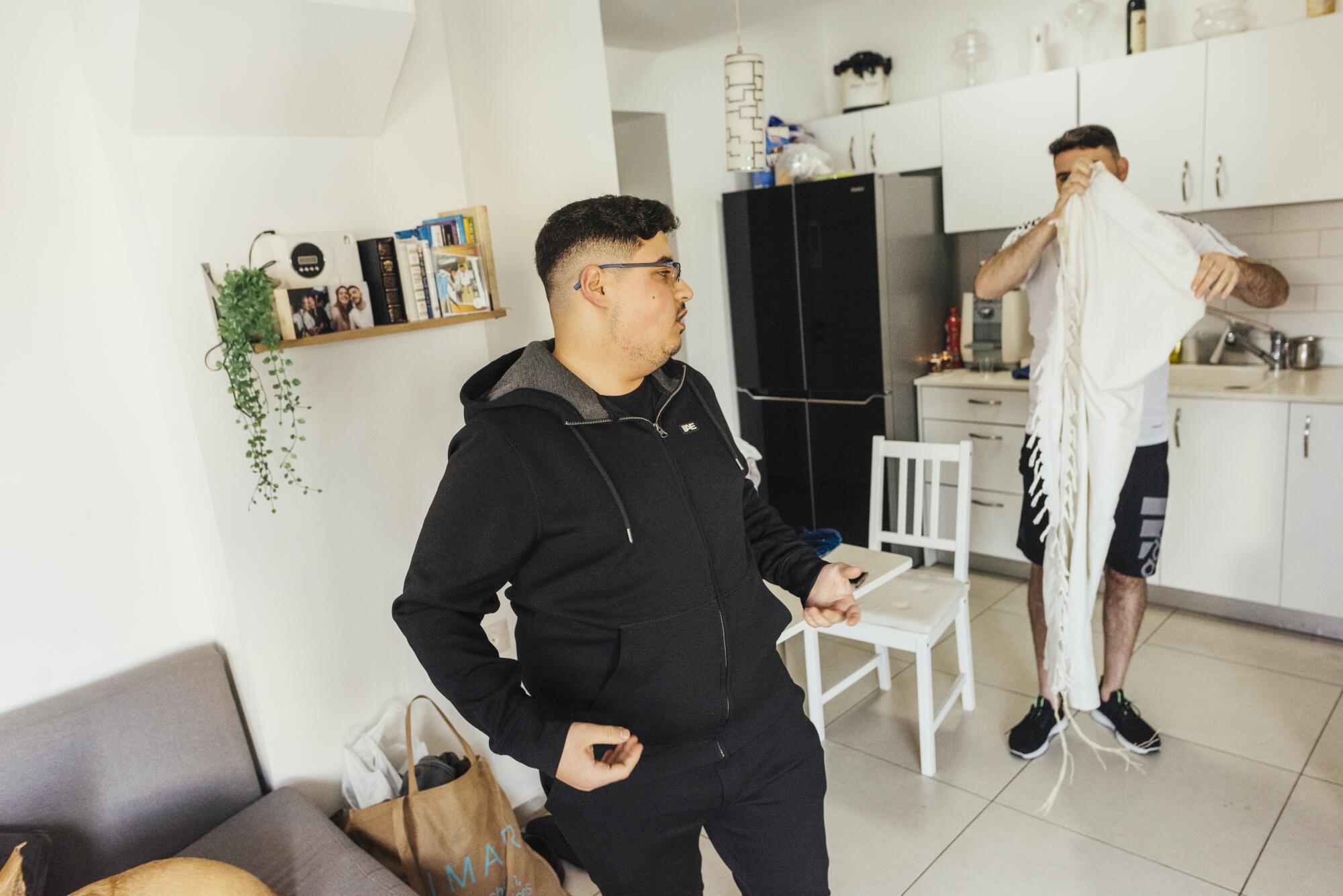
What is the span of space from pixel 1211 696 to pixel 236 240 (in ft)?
10.0

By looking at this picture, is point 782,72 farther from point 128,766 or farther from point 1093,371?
point 128,766

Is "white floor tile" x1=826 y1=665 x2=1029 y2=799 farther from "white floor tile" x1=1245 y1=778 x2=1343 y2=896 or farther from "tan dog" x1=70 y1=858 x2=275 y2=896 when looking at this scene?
"tan dog" x1=70 y1=858 x2=275 y2=896

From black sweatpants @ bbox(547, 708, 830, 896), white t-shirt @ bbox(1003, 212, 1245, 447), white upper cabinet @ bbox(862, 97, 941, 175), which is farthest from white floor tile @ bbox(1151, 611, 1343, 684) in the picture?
black sweatpants @ bbox(547, 708, 830, 896)

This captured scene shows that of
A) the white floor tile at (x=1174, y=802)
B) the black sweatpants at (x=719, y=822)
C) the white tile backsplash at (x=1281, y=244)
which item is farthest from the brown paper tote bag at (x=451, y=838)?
the white tile backsplash at (x=1281, y=244)

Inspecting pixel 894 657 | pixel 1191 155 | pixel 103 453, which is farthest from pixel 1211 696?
pixel 103 453

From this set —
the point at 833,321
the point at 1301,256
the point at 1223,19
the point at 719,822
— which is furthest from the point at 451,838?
the point at 1223,19

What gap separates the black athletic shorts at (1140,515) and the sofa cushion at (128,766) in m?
2.09

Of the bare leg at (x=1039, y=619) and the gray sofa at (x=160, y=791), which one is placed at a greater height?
the gray sofa at (x=160, y=791)

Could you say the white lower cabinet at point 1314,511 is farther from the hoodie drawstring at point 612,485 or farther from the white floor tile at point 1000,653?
the hoodie drawstring at point 612,485

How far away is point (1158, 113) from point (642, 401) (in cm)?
285

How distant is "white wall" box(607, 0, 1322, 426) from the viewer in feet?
12.7

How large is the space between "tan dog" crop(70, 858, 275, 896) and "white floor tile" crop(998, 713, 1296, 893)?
1.88 meters

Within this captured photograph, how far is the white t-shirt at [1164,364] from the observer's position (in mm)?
2459

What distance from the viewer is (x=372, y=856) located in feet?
6.22
